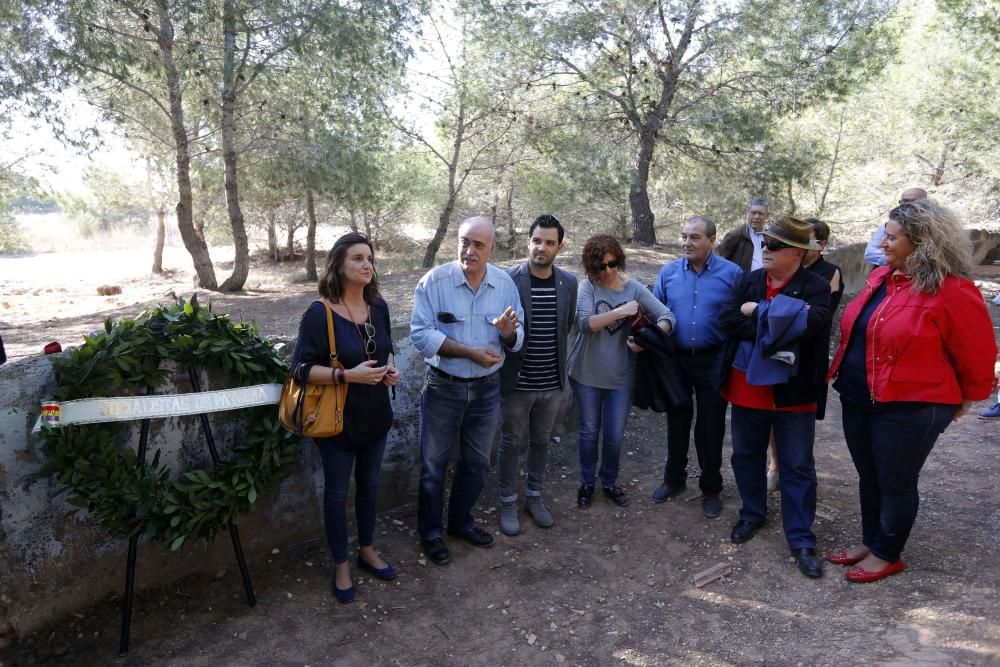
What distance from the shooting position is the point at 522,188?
46.5ft

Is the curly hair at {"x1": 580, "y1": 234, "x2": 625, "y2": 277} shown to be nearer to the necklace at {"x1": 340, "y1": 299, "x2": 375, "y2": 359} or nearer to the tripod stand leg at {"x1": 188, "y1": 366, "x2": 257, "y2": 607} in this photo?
the necklace at {"x1": 340, "y1": 299, "x2": 375, "y2": 359}

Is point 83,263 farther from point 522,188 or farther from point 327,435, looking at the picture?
point 327,435

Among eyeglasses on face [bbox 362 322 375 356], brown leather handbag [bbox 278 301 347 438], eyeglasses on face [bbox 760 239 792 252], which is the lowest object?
brown leather handbag [bbox 278 301 347 438]

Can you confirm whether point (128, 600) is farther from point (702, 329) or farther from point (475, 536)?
point (702, 329)

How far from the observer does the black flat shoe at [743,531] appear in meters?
3.83

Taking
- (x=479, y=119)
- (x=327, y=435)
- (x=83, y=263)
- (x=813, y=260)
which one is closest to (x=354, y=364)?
(x=327, y=435)

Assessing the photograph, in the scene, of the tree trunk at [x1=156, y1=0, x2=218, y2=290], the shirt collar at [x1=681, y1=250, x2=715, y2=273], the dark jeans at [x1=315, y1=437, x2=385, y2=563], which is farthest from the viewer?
the tree trunk at [x1=156, y1=0, x2=218, y2=290]

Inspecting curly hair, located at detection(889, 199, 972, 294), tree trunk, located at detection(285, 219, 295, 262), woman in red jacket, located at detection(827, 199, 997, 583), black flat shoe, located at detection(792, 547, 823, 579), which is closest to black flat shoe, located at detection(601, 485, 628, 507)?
black flat shoe, located at detection(792, 547, 823, 579)

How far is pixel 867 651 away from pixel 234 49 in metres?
10.2

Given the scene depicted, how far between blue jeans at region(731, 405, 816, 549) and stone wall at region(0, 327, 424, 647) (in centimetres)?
237

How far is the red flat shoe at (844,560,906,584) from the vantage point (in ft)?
11.0

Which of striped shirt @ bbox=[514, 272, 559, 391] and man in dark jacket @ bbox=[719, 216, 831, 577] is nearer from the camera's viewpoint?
man in dark jacket @ bbox=[719, 216, 831, 577]

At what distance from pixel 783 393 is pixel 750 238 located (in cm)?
234

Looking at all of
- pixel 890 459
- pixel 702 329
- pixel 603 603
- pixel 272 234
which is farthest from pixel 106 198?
pixel 890 459
